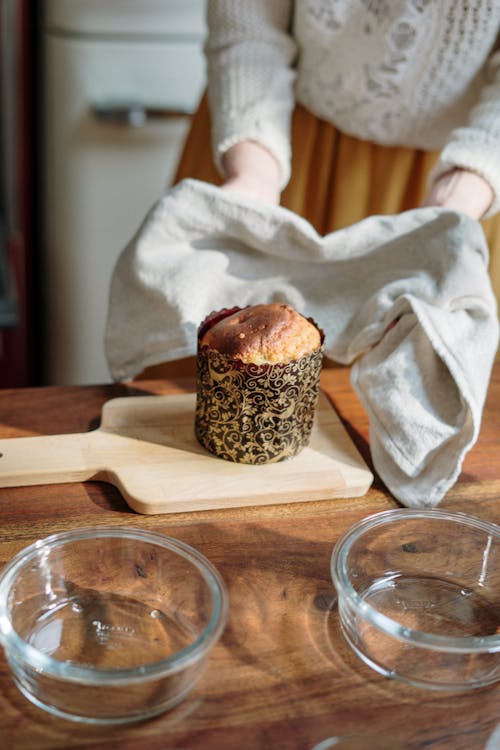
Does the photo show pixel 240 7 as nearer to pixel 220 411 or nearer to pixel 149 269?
pixel 149 269

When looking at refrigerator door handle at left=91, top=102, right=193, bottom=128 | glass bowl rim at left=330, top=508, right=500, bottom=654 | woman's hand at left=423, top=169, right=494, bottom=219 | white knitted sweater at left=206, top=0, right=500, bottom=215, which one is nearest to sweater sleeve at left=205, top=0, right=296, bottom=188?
white knitted sweater at left=206, top=0, right=500, bottom=215

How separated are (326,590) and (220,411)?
175 millimetres

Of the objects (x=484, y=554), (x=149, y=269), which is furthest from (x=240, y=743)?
(x=149, y=269)

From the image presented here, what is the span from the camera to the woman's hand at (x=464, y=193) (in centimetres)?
90

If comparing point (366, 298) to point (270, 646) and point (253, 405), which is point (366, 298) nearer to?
point (253, 405)

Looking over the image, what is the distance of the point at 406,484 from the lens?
0.71m

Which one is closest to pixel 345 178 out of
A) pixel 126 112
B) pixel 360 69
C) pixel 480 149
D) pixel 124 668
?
pixel 360 69

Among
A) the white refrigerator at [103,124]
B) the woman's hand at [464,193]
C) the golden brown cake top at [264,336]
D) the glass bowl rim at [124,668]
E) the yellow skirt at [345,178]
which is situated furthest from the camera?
the white refrigerator at [103,124]

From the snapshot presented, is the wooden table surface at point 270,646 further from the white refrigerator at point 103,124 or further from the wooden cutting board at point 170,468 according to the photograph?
the white refrigerator at point 103,124

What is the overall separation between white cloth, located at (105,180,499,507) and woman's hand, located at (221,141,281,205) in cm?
9

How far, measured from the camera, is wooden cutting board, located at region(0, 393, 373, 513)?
2.23 ft

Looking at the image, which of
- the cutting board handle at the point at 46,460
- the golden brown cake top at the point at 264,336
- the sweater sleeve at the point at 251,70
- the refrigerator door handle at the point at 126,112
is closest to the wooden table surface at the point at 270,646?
the cutting board handle at the point at 46,460

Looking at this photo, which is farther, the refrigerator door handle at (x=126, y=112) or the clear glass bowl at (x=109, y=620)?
the refrigerator door handle at (x=126, y=112)

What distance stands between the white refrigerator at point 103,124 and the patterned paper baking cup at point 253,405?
1080mm
